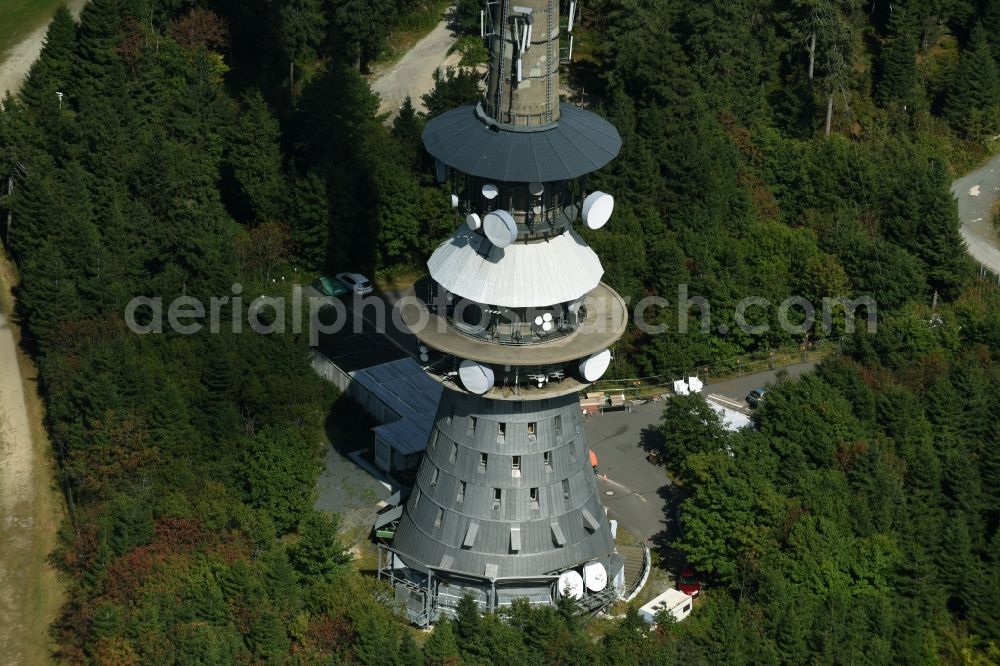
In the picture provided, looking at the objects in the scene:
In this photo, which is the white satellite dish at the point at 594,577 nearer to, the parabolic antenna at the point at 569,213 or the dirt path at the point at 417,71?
the parabolic antenna at the point at 569,213

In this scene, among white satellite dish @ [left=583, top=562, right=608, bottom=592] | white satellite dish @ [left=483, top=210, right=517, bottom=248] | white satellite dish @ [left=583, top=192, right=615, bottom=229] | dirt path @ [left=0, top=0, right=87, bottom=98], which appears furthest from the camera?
dirt path @ [left=0, top=0, right=87, bottom=98]

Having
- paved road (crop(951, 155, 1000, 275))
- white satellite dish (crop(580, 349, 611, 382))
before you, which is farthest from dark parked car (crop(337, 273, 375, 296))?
paved road (crop(951, 155, 1000, 275))

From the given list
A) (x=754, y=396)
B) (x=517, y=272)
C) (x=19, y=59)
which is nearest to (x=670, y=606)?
(x=517, y=272)

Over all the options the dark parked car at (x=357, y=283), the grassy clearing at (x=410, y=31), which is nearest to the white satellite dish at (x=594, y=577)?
the dark parked car at (x=357, y=283)

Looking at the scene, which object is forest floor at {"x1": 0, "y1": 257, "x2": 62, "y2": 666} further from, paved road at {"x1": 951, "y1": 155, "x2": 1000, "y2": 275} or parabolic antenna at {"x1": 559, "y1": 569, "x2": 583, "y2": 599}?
paved road at {"x1": 951, "y1": 155, "x2": 1000, "y2": 275}

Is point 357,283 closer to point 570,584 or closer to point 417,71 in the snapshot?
point 417,71

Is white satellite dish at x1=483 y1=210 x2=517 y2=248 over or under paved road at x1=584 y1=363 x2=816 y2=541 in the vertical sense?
over

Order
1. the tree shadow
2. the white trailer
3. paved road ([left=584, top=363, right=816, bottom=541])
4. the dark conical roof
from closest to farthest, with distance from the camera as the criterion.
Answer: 1. the dark conical roof
2. the white trailer
3. the tree shadow
4. paved road ([left=584, top=363, right=816, bottom=541])
